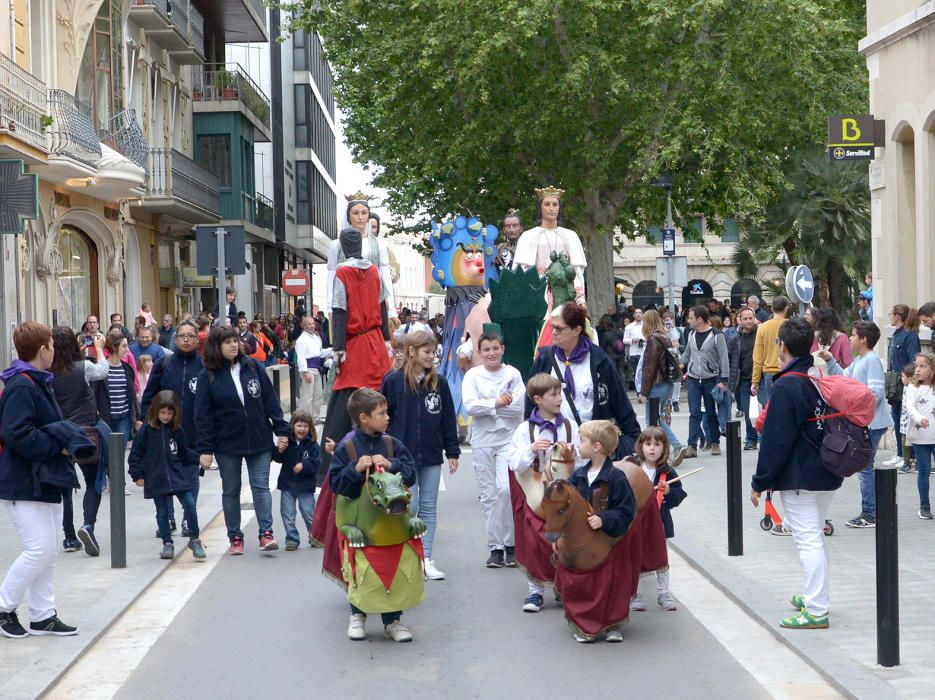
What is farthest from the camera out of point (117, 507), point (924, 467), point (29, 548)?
point (924, 467)

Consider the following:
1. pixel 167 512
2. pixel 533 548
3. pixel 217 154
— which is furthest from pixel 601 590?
pixel 217 154

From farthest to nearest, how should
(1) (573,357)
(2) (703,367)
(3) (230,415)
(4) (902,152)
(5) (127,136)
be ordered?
(5) (127,136) → (4) (902,152) → (2) (703,367) → (3) (230,415) → (1) (573,357)

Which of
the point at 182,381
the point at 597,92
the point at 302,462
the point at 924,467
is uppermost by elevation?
the point at 597,92

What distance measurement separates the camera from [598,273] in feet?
112

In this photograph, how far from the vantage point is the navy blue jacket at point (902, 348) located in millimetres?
14492

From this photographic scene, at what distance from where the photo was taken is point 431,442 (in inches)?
370

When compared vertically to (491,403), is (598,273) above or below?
above

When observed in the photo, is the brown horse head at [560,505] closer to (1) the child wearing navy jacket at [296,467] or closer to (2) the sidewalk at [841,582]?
(2) the sidewalk at [841,582]

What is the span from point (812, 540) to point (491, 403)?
2.59 metres

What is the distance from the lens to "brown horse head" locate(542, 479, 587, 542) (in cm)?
742

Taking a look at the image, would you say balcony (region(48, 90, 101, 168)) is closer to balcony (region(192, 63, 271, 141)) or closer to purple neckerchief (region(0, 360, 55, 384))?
balcony (region(192, 63, 271, 141))

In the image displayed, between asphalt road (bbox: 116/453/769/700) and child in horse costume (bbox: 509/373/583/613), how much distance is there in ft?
0.82

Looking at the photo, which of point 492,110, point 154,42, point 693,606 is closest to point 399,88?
point 492,110

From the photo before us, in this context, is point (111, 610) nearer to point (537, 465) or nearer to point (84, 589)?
Result: point (84, 589)
